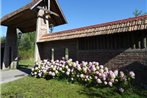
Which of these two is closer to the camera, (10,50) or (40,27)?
(40,27)

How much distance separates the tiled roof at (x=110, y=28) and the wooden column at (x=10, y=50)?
29.6ft

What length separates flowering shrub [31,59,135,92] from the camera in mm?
9375

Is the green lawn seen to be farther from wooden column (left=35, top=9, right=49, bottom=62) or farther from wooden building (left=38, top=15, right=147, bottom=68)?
wooden column (left=35, top=9, right=49, bottom=62)

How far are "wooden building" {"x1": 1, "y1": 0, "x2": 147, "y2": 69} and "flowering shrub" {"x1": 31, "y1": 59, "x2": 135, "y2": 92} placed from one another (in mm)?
1052

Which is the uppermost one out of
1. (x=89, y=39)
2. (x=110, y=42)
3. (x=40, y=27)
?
(x=40, y=27)

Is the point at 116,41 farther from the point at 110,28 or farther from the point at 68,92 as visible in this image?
the point at 68,92

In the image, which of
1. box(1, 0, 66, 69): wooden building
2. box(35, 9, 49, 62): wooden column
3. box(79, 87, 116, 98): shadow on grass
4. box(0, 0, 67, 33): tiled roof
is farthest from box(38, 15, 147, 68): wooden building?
box(0, 0, 67, 33): tiled roof

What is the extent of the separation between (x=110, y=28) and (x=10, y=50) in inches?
558

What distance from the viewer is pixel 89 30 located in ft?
40.7

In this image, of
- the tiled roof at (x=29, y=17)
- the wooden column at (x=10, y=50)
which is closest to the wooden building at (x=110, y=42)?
the tiled roof at (x=29, y=17)

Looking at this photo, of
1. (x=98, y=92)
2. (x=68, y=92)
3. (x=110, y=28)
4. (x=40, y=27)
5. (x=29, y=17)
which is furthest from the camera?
(x=29, y=17)

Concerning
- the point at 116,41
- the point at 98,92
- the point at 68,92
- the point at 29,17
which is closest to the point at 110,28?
the point at 116,41

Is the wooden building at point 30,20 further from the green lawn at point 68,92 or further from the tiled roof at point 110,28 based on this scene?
the green lawn at point 68,92

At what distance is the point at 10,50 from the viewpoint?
2233 cm
